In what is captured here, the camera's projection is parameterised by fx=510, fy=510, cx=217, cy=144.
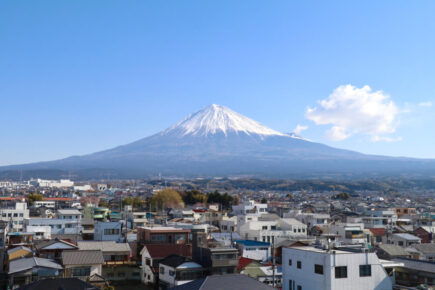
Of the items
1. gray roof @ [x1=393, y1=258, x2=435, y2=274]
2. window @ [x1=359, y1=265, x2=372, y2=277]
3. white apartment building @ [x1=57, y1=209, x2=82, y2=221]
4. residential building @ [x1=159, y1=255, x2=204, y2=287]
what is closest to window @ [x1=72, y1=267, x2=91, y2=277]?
residential building @ [x1=159, y1=255, x2=204, y2=287]

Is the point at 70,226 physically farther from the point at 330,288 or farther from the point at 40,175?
the point at 40,175

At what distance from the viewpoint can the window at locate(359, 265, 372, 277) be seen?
13.6m

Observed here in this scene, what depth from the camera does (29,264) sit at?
16.9 m

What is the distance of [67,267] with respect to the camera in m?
17.5

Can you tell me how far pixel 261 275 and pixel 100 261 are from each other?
5.69 meters

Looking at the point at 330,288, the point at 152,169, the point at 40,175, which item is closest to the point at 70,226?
the point at 330,288

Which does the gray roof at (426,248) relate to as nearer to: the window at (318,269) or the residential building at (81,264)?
the window at (318,269)

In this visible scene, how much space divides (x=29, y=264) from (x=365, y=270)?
10.7 m

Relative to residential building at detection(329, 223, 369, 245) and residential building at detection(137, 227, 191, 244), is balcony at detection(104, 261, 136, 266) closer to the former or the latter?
residential building at detection(137, 227, 191, 244)

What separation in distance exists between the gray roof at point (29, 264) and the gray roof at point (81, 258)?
1.28 ft

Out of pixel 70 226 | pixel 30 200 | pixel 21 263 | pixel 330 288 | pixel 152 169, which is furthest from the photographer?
pixel 152 169

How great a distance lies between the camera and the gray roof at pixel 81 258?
17703 millimetres

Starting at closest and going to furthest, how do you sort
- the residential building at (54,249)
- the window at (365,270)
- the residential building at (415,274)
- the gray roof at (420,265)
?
1. the window at (365,270)
2. the residential building at (415,274)
3. the gray roof at (420,265)
4. the residential building at (54,249)

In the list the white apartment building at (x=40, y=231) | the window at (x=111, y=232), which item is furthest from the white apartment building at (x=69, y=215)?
the window at (x=111, y=232)
